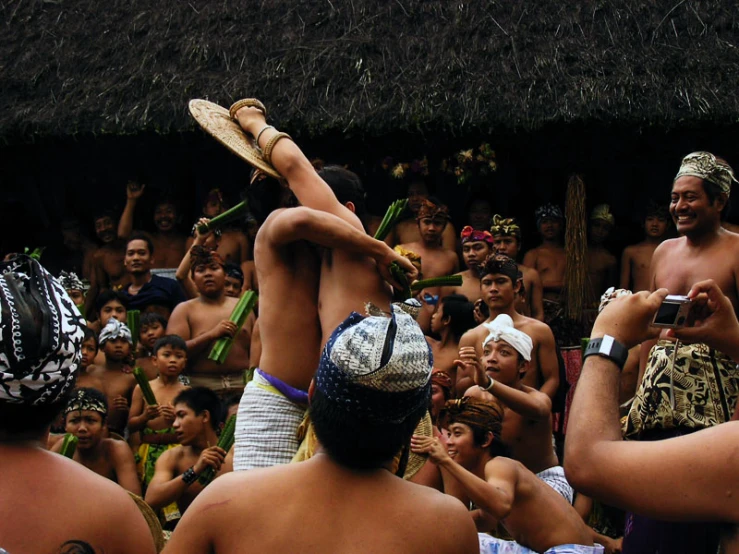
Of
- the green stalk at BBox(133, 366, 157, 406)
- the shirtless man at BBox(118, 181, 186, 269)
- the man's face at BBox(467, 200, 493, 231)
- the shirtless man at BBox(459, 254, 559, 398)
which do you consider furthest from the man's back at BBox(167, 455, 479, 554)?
the shirtless man at BBox(118, 181, 186, 269)

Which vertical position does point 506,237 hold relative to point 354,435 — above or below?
above

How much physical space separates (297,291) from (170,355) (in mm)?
3263

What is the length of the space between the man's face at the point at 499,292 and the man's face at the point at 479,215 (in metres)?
2.22

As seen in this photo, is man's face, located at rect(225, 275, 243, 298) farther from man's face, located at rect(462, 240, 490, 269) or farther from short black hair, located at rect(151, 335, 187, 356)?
man's face, located at rect(462, 240, 490, 269)

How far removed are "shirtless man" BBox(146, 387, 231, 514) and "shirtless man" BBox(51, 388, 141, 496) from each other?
0.59ft

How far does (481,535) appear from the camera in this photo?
17.0 ft

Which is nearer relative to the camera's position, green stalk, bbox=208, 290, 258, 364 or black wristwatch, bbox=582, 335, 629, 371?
black wristwatch, bbox=582, 335, 629, 371

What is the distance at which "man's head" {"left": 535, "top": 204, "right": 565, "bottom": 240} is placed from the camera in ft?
29.2

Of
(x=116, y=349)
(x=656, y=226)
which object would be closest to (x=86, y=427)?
(x=116, y=349)

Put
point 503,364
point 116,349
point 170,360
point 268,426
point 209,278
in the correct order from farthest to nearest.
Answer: point 209,278
point 116,349
point 170,360
point 503,364
point 268,426

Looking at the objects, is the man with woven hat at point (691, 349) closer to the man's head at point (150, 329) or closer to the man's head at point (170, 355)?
the man's head at point (170, 355)

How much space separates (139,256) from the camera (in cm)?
862

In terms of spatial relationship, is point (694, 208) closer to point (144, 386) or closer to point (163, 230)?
point (144, 386)

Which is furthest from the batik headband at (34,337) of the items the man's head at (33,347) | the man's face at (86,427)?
the man's face at (86,427)
